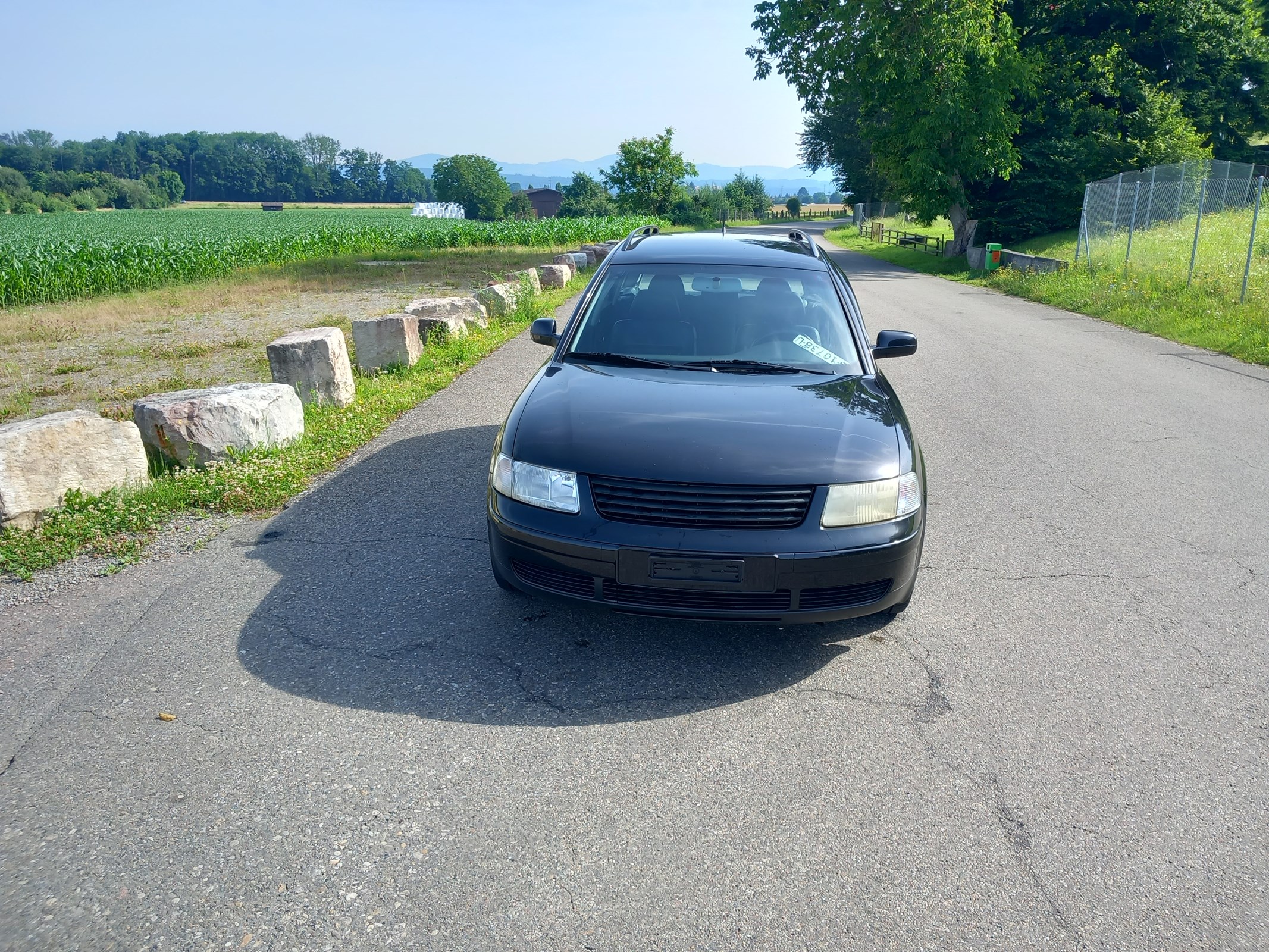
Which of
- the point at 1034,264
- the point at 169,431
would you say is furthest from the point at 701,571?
the point at 1034,264

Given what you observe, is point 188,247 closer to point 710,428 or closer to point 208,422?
point 208,422

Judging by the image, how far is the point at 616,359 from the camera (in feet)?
15.0

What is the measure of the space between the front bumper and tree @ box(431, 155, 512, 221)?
121277 mm

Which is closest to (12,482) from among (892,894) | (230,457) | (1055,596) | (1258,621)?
(230,457)

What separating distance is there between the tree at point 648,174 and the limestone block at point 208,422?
220ft

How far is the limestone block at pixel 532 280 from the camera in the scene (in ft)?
49.4

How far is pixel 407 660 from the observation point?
3.61m

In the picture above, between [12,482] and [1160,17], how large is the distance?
38127 millimetres

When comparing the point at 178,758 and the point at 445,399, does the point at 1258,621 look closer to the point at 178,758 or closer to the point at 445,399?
the point at 178,758

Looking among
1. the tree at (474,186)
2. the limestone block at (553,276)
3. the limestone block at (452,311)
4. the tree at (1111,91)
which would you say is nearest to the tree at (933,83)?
the tree at (1111,91)

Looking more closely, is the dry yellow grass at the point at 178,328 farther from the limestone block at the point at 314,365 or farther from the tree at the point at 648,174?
the tree at the point at 648,174

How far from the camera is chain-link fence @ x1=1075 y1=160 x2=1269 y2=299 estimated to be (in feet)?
53.3

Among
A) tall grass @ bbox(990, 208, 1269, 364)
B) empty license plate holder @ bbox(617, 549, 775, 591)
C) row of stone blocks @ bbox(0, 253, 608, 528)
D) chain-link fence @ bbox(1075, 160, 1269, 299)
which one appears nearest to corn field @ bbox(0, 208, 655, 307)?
row of stone blocks @ bbox(0, 253, 608, 528)

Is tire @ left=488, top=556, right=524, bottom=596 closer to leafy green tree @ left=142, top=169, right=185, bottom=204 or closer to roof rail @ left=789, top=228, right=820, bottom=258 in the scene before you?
roof rail @ left=789, top=228, right=820, bottom=258
